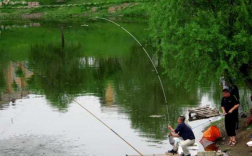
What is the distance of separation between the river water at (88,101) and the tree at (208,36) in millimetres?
2977

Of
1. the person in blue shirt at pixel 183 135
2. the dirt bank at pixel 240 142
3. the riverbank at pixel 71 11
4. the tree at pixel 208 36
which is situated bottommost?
the dirt bank at pixel 240 142

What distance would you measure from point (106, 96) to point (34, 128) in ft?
25.3

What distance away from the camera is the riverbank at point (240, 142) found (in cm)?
1889

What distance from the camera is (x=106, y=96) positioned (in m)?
32.3

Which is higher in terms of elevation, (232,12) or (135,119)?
(232,12)

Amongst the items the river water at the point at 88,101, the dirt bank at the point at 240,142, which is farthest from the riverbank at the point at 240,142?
the river water at the point at 88,101

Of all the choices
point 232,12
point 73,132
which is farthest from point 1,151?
point 232,12

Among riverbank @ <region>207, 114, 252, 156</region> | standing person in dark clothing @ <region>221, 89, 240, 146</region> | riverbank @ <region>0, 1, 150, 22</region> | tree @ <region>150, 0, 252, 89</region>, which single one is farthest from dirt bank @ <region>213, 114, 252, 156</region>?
riverbank @ <region>0, 1, 150, 22</region>

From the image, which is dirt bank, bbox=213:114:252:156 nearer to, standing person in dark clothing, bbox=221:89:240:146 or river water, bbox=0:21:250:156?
standing person in dark clothing, bbox=221:89:240:146

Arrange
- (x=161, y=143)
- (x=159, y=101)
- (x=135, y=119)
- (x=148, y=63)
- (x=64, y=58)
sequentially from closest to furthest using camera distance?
(x=161, y=143) → (x=135, y=119) → (x=159, y=101) → (x=148, y=63) → (x=64, y=58)

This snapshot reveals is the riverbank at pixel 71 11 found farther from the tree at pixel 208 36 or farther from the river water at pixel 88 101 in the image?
the tree at pixel 208 36

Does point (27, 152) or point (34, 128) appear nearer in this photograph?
point (27, 152)

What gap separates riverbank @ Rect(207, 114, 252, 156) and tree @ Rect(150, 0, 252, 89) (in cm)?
177

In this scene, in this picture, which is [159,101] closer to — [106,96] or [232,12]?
[106,96]
